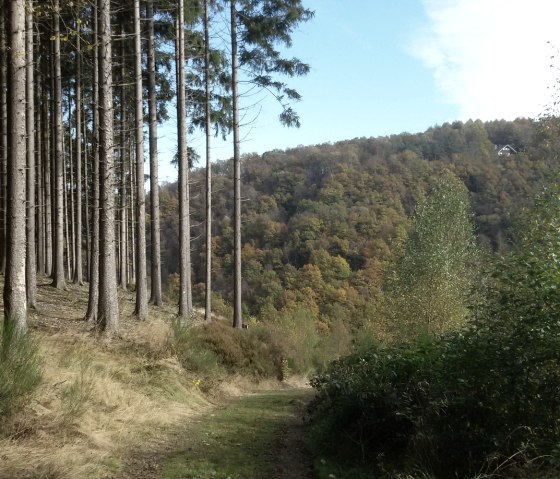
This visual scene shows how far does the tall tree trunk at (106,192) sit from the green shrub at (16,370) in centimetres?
488

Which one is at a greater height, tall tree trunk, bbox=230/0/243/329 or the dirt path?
tall tree trunk, bbox=230/0/243/329

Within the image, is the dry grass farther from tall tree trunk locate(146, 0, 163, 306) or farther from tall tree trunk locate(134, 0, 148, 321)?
tall tree trunk locate(146, 0, 163, 306)

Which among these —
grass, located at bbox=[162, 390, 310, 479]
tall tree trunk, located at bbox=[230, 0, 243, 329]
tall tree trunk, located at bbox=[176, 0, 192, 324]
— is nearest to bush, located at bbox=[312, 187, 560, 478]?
grass, located at bbox=[162, 390, 310, 479]

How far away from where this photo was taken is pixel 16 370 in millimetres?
5836

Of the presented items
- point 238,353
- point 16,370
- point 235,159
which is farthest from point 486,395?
point 235,159

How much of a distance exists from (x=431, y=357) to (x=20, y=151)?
22.3 ft

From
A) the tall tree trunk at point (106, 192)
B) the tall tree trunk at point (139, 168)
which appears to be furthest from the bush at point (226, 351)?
the tall tree trunk at point (106, 192)

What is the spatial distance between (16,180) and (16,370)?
11.0 ft

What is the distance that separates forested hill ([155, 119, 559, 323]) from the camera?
41.1 m

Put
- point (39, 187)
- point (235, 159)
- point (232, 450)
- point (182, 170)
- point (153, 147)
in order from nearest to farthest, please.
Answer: point (232, 450), point (182, 170), point (153, 147), point (39, 187), point (235, 159)

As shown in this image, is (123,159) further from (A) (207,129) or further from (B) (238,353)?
(B) (238,353)

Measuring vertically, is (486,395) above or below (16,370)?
below

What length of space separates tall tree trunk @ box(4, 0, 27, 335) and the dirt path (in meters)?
2.97

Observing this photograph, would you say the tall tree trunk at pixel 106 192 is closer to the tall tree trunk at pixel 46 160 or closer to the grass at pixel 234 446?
the grass at pixel 234 446
